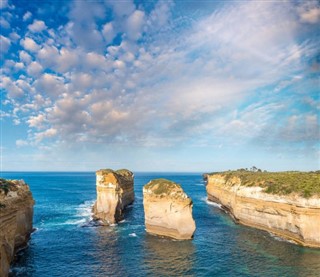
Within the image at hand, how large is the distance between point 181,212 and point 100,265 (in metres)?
17.6

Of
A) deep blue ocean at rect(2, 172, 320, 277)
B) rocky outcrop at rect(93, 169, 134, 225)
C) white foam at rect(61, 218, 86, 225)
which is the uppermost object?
rocky outcrop at rect(93, 169, 134, 225)

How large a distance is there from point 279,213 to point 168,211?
21470 millimetres

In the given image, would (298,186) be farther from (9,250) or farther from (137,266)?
(9,250)

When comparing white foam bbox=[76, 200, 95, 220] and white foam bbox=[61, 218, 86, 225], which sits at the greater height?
white foam bbox=[76, 200, 95, 220]

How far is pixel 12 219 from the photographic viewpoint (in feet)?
117

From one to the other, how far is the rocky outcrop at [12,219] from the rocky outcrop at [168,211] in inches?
864

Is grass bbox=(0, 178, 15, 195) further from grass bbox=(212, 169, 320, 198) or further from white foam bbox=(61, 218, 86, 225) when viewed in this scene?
grass bbox=(212, 169, 320, 198)

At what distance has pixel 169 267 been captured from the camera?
3928 cm

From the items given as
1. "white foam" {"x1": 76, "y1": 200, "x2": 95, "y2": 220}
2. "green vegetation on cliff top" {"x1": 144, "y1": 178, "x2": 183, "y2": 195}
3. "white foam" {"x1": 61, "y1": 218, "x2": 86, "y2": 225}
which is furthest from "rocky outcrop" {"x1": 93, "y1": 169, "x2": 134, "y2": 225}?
"green vegetation on cliff top" {"x1": 144, "y1": 178, "x2": 183, "y2": 195}

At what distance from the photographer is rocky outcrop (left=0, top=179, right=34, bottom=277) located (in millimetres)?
32688

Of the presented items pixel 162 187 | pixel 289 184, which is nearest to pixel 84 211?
pixel 162 187

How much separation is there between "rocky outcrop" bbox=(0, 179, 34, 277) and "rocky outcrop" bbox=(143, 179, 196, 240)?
2195 centimetres

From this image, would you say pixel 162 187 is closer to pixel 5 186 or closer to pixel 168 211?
pixel 168 211

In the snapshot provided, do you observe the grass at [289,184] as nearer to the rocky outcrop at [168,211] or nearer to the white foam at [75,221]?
the rocky outcrop at [168,211]
